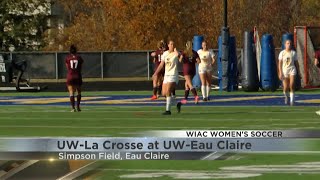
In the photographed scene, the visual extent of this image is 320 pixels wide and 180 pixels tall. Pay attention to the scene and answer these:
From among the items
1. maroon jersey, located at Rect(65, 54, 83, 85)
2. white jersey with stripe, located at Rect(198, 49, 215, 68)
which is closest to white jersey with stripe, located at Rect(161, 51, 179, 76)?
maroon jersey, located at Rect(65, 54, 83, 85)

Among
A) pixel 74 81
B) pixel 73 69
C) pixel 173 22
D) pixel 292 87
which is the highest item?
pixel 173 22

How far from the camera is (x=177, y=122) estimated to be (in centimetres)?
2316

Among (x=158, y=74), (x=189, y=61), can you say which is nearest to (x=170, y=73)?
(x=189, y=61)

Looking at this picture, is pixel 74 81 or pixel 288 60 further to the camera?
pixel 288 60

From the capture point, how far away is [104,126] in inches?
875

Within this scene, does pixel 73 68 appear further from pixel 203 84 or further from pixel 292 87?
pixel 292 87

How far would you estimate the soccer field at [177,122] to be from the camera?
1409 cm

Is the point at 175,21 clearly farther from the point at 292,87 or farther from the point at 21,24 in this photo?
the point at 292,87

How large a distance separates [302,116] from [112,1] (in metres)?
45.5

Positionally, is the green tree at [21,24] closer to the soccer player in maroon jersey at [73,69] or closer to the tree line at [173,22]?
the tree line at [173,22]

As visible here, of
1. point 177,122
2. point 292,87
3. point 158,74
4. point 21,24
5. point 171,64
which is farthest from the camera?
point 21,24

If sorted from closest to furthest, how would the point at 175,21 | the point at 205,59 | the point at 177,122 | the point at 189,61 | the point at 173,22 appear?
the point at 177,122 → the point at 189,61 → the point at 205,59 → the point at 173,22 → the point at 175,21

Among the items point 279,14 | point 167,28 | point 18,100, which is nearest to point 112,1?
point 167,28

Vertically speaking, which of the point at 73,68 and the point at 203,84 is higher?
the point at 73,68
